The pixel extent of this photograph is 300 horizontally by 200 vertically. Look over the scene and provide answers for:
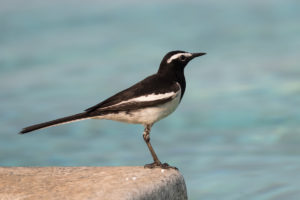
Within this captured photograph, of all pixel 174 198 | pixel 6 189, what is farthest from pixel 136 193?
pixel 6 189

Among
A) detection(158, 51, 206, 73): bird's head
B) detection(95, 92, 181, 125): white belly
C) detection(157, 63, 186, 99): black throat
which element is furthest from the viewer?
detection(158, 51, 206, 73): bird's head

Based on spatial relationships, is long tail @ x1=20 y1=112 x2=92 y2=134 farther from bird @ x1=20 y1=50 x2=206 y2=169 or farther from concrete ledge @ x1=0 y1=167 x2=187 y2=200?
concrete ledge @ x1=0 y1=167 x2=187 y2=200

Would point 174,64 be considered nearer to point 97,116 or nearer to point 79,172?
point 97,116

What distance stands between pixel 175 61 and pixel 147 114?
150 cm

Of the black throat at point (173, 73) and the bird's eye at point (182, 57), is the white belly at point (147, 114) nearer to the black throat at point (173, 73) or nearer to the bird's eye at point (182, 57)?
the black throat at point (173, 73)

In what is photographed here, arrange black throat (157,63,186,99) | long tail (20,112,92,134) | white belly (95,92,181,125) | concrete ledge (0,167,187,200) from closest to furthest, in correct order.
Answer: concrete ledge (0,167,187,200)
long tail (20,112,92,134)
white belly (95,92,181,125)
black throat (157,63,186,99)

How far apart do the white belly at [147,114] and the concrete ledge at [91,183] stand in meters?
0.93

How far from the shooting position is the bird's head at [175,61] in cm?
1056

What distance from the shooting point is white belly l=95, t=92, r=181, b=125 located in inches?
376

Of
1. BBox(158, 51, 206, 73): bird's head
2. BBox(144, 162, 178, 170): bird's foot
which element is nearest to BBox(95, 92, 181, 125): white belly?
BBox(144, 162, 178, 170): bird's foot

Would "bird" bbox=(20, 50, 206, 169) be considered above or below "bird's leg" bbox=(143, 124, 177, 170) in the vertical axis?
above

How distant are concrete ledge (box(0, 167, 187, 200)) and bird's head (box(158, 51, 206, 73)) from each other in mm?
2255

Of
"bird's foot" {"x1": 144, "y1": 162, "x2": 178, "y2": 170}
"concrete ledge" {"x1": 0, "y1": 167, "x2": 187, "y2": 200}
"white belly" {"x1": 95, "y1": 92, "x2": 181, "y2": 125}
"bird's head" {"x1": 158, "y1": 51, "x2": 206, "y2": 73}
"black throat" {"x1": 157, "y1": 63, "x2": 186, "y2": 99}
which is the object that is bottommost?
"concrete ledge" {"x1": 0, "y1": 167, "x2": 187, "y2": 200}

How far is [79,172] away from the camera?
9117 mm
